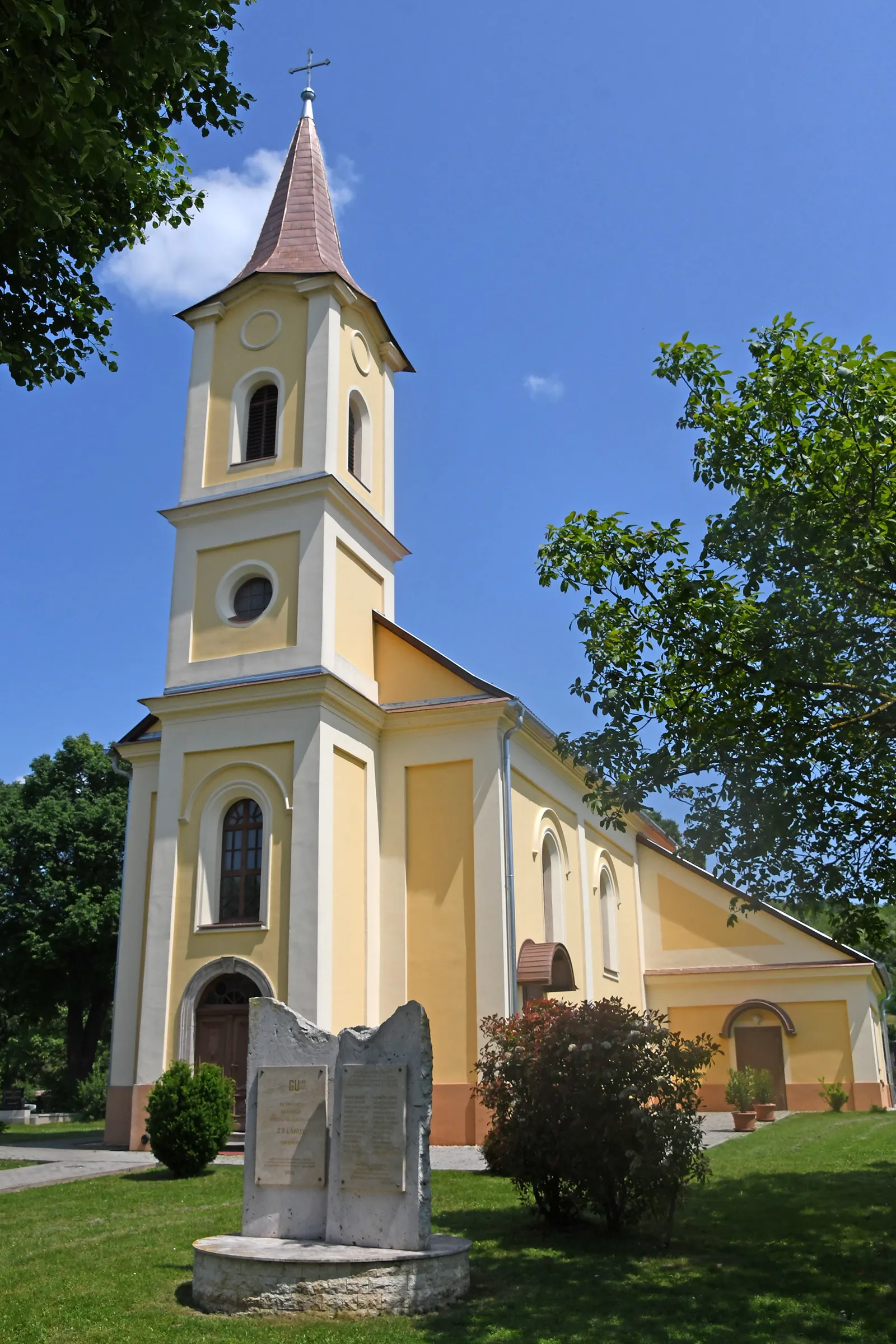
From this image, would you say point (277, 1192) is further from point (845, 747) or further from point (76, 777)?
point (76, 777)

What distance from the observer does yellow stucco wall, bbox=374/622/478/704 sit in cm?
2203

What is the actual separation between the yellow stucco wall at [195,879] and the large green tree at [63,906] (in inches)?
596

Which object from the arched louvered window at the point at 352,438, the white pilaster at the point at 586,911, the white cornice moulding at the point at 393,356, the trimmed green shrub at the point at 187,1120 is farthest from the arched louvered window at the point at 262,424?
the trimmed green shrub at the point at 187,1120

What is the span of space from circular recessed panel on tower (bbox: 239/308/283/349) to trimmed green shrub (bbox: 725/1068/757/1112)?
60.5ft

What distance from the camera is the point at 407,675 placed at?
2253 cm

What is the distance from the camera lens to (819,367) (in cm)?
1141

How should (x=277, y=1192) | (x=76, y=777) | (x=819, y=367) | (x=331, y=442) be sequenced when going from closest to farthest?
(x=277, y=1192) → (x=819, y=367) → (x=331, y=442) → (x=76, y=777)

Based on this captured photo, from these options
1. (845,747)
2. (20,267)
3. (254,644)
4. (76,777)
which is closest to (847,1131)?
(845,747)

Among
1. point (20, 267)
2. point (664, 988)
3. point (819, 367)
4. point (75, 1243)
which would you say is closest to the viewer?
point (20, 267)

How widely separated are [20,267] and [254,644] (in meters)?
11.8

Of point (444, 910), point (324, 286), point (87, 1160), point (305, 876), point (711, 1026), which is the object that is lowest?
point (87, 1160)

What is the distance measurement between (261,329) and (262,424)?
2.19m

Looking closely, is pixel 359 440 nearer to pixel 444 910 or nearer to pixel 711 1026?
pixel 444 910

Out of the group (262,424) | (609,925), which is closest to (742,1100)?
(609,925)
